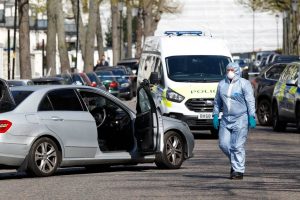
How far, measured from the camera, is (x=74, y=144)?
16.7 m

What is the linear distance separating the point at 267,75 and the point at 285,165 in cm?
1384

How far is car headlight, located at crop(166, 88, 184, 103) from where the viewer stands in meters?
25.3

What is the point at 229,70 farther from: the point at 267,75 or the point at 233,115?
the point at 267,75

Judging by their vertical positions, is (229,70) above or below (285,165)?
above

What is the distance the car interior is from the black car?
13.3 metres

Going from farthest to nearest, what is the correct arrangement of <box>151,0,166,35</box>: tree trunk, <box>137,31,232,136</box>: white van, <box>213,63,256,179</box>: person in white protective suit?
<box>151,0,166,35</box>: tree trunk
<box>137,31,232,136</box>: white van
<box>213,63,256,179</box>: person in white protective suit

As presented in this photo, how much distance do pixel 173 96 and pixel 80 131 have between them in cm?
870

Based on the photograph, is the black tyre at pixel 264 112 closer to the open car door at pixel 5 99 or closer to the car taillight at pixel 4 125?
the open car door at pixel 5 99

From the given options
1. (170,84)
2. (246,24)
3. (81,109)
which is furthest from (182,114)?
(246,24)

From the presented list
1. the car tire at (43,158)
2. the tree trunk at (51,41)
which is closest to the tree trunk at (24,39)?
the tree trunk at (51,41)

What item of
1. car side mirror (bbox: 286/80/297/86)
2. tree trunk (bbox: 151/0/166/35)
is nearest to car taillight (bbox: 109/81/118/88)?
car side mirror (bbox: 286/80/297/86)

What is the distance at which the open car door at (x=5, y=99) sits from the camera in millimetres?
16000

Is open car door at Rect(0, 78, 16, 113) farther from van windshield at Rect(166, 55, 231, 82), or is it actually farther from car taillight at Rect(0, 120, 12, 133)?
van windshield at Rect(166, 55, 231, 82)

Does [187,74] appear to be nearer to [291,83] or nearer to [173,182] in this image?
[291,83]
